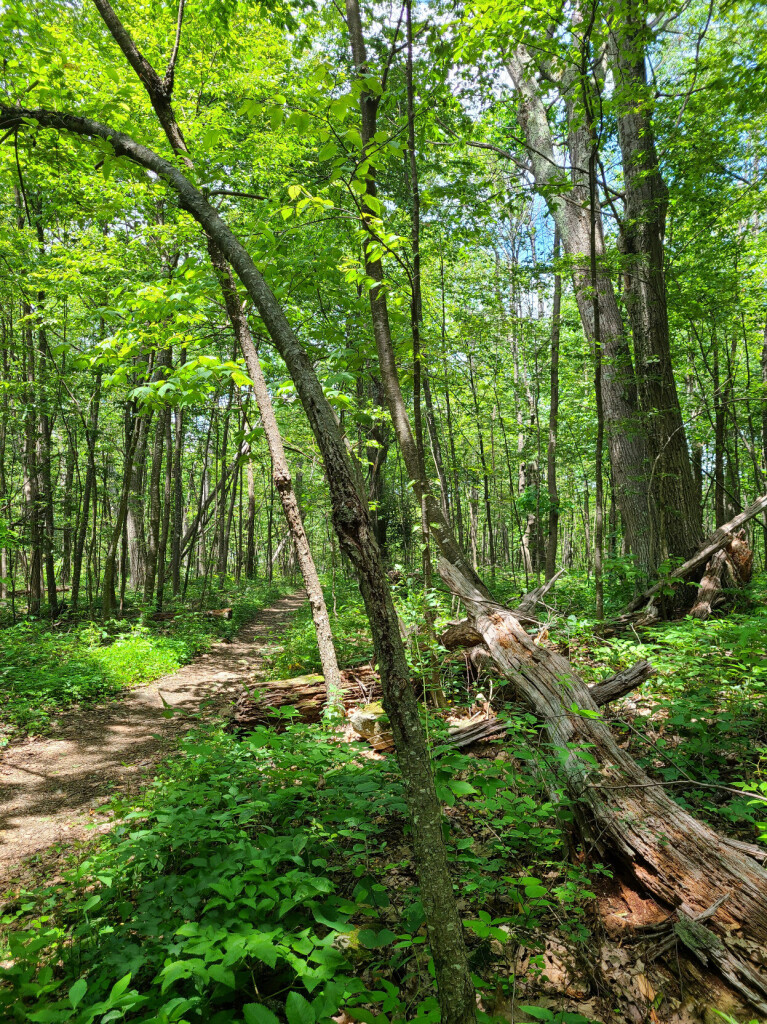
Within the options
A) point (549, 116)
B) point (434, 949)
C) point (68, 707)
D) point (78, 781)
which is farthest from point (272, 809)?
point (549, 116)

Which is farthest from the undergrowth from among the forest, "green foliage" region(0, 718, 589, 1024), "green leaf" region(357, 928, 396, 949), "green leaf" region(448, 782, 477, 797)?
"green leaf" region(448, 782, 477, 797)

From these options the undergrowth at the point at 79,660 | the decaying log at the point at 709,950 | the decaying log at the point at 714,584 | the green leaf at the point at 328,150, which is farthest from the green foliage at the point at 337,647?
the green leaf at the point at 328,150

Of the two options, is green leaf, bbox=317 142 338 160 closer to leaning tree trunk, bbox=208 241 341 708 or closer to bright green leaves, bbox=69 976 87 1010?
leaning tree trunk, bbox=208 241 341 708

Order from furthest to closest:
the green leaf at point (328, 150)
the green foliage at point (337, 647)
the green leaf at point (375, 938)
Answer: the green foliage at point (337, 647) < the green leaf at point (328, 150) < the green leaf at point (375, 938)

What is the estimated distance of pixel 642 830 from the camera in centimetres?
274

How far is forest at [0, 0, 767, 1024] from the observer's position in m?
2.02

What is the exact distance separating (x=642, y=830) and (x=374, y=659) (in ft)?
8.89

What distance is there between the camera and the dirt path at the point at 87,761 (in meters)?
3.78

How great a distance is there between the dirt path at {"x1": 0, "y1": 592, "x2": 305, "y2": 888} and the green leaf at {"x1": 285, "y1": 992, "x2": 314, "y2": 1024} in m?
1.69

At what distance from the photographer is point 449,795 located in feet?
7.55

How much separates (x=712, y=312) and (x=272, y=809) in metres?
9.58

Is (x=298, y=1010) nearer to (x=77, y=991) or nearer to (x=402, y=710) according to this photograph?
(x=77, y=991)

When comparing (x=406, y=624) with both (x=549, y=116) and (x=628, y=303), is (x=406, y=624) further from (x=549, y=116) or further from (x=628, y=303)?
(x=549, y=116)

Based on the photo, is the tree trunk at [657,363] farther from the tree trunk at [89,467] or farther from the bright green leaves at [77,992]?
the tree trunk at [89,467]
